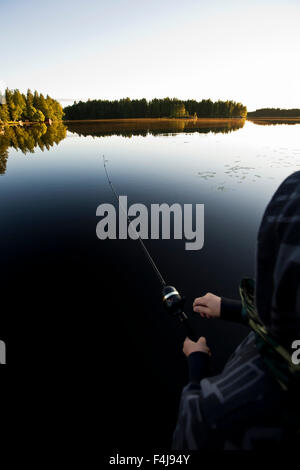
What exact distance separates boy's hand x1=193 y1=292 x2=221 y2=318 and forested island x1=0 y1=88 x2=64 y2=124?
8726cm

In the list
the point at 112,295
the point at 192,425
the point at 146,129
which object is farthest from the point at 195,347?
the point at 146,129

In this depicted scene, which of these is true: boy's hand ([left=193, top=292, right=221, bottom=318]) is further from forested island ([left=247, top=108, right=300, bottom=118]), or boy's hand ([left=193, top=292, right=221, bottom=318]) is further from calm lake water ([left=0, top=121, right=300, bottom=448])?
forested island ([left=247, top=108, right=300, bottom=118])

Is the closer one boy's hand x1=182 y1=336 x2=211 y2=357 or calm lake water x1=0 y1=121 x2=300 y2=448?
boy's hand x1=182 y1=336 x2=211 y2=357

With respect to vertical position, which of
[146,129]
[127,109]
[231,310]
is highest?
[127,109]

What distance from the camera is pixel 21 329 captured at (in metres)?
3.32

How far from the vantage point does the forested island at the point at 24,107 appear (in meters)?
69.4

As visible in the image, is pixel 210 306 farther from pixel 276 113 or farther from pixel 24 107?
pixel 276 113

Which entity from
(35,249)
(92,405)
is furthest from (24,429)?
(35,249)

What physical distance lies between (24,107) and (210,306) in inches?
3923

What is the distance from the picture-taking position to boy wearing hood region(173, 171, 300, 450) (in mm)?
755

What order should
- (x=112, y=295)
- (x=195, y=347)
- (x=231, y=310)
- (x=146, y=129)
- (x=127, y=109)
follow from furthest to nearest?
1. (x=127, y=109)
2. (x=146, y=129)
3. (x=112, y=295)
4. (x=231, y=310)
5. (x=195, y=347)

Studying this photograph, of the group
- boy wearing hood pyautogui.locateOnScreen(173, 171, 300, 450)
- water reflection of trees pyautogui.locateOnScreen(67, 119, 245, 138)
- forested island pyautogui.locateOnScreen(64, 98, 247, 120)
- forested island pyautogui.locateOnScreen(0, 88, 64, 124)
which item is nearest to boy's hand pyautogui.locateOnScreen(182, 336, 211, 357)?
boy wearing hood pyautogui.locateOnScreen(173, 171, 300, 450)

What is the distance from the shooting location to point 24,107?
76.3m

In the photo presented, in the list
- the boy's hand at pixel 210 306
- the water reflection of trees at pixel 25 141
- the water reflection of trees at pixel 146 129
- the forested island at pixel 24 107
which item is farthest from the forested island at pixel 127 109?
the boy's hand at pixel 210 306
